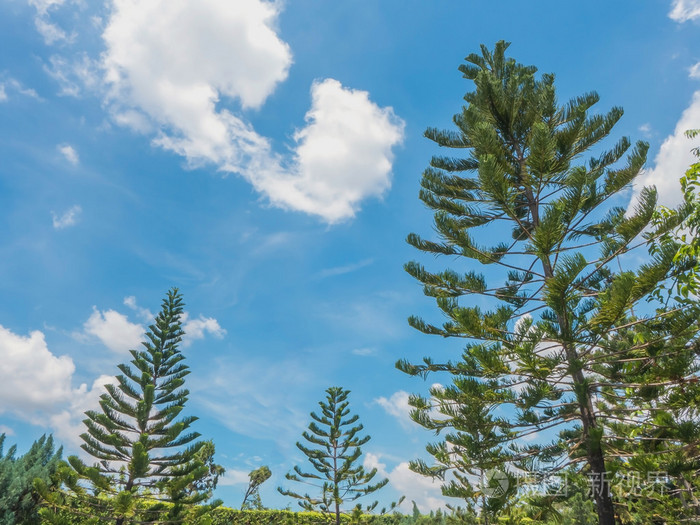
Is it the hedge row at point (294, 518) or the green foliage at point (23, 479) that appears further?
the hedge row at point (294, 518)

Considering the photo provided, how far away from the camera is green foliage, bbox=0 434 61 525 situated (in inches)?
255

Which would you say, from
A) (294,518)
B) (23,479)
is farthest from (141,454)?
(294,518)

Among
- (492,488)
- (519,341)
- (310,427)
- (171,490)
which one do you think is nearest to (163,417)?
(171,490)

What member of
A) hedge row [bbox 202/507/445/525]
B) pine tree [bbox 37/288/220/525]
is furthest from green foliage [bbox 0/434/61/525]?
hedge row [bbox 202/507/445/525]

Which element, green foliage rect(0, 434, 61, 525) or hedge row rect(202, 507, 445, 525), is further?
hedge row rect(202, 507, 445, 525)

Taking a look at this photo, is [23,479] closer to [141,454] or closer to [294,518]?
[141,454]

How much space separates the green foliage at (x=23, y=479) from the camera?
6.47 metres

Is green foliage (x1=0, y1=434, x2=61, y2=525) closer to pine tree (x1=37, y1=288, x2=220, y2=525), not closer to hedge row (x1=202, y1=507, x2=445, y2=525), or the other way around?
pine tree (x1=37, y1=288, x2=220, y2=525)

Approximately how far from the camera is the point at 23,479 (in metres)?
6.77

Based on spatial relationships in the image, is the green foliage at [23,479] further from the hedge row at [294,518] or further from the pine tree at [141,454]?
the hedge row at [294,518]

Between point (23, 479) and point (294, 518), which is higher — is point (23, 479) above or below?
above

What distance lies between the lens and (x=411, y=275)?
611 centimetres

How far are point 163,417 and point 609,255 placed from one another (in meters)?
9.10

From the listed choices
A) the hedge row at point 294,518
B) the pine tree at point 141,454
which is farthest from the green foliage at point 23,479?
the hedge row at point 294,518
